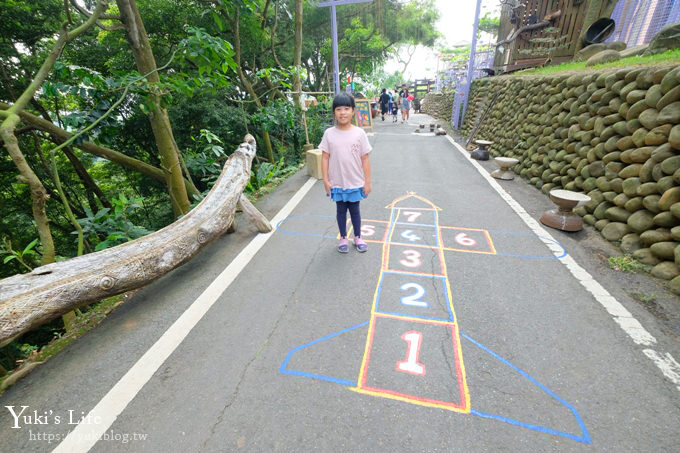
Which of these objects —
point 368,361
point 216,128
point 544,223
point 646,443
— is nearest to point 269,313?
point 368,361

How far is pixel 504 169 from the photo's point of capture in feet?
21.5

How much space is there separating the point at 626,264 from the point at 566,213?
1100 mm

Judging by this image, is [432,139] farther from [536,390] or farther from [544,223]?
[536,390]

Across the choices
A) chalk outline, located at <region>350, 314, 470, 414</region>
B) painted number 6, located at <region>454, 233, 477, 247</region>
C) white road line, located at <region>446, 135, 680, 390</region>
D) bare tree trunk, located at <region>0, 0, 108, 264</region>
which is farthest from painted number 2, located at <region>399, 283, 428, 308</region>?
bare tree trunk, located at <region>0, 0, 108, 264</region>

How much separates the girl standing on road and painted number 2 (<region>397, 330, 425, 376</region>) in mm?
1706

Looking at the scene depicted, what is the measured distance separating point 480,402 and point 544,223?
341 centimetres

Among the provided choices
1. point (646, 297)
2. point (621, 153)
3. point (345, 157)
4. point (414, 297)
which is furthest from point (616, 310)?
point (345, 157)

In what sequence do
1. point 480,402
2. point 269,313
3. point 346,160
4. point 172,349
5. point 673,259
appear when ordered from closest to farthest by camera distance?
point 480,402 → point 172,349 → point 269,313 → point 673,259 → point 346,160

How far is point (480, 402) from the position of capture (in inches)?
75.7

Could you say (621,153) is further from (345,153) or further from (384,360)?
(384,360)

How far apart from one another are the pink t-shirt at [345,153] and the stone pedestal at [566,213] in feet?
9.60

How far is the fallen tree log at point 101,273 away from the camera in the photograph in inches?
82.5

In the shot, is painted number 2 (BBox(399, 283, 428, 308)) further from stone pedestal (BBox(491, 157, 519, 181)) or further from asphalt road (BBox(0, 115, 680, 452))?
stone pedestal (BBox(491, 157, 519, 181))

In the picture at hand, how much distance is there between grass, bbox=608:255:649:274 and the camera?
314cm
